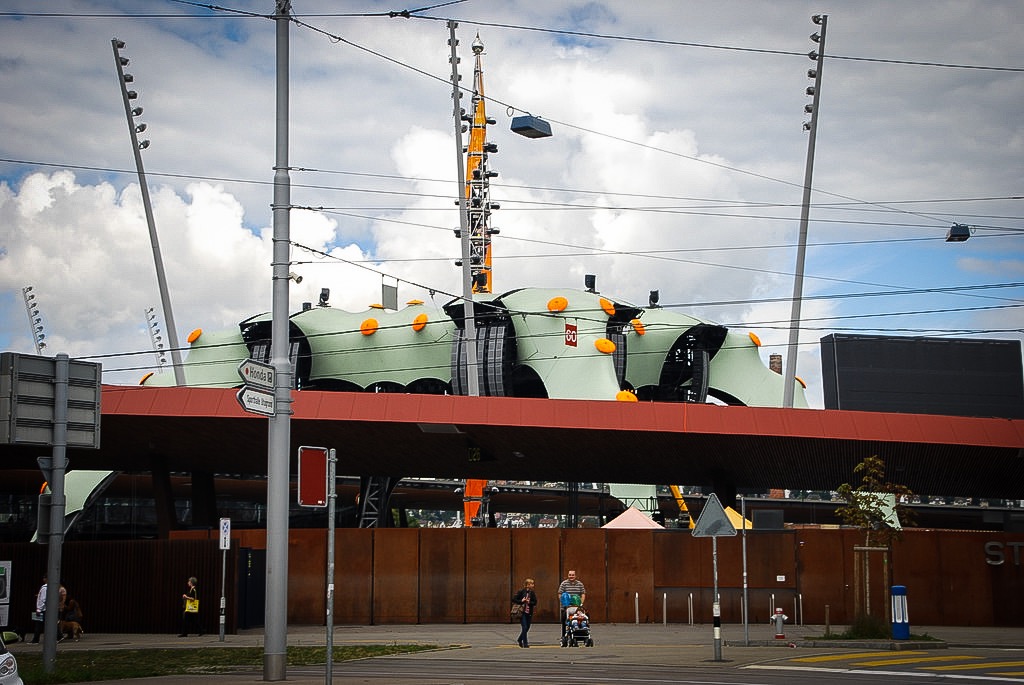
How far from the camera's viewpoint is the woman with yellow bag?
99.7 ft

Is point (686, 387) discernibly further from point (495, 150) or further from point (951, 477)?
point (951, 477)

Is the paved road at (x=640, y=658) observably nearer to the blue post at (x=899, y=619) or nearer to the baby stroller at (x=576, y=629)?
the baby stroller at (x=576, y=629)

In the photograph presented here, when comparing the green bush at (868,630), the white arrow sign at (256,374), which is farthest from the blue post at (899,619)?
the white arrow sign at (256,374)

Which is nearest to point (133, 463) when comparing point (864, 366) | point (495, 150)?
point (495, 150)

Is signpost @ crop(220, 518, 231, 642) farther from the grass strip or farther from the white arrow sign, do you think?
the white arrow sign

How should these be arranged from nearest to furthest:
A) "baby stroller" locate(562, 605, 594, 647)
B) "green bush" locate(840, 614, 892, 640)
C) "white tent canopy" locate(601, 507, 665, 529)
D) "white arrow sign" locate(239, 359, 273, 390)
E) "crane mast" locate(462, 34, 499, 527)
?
1. "white arrow sign" locate(239, 359, 273, 390)
2. "baby stroller" locate(562, 605, 594, 647)
3. "green bush" locate(840, 614, 892, 640)
4. "white tent canopy" locate(601, 507, 665, 529)
5. "crane mast" locate(462, 34, 499, 527)

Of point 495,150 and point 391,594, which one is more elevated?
point 495,150

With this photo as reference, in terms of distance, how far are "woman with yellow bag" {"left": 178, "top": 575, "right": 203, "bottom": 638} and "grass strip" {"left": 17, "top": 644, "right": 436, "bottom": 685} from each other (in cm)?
512

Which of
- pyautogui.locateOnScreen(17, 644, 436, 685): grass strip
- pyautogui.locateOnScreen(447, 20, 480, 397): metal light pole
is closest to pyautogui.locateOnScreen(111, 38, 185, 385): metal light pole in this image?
pyautogui.locateOnScreen(447, 20, 480, 397): metal light pole

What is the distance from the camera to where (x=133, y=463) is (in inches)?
1865

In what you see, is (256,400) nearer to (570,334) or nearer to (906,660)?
(906,660)

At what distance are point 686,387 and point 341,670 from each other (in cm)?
6429

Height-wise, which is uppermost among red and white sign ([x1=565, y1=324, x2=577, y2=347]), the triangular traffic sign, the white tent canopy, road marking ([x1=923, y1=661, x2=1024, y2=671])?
red and white sign ([x1=565, y1=324, x2=577, y2=347])

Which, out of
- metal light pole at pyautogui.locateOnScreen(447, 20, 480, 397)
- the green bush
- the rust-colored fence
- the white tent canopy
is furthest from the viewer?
metal light pole at pyautogui.locateOnScreen(447, 20, 480, 397)
